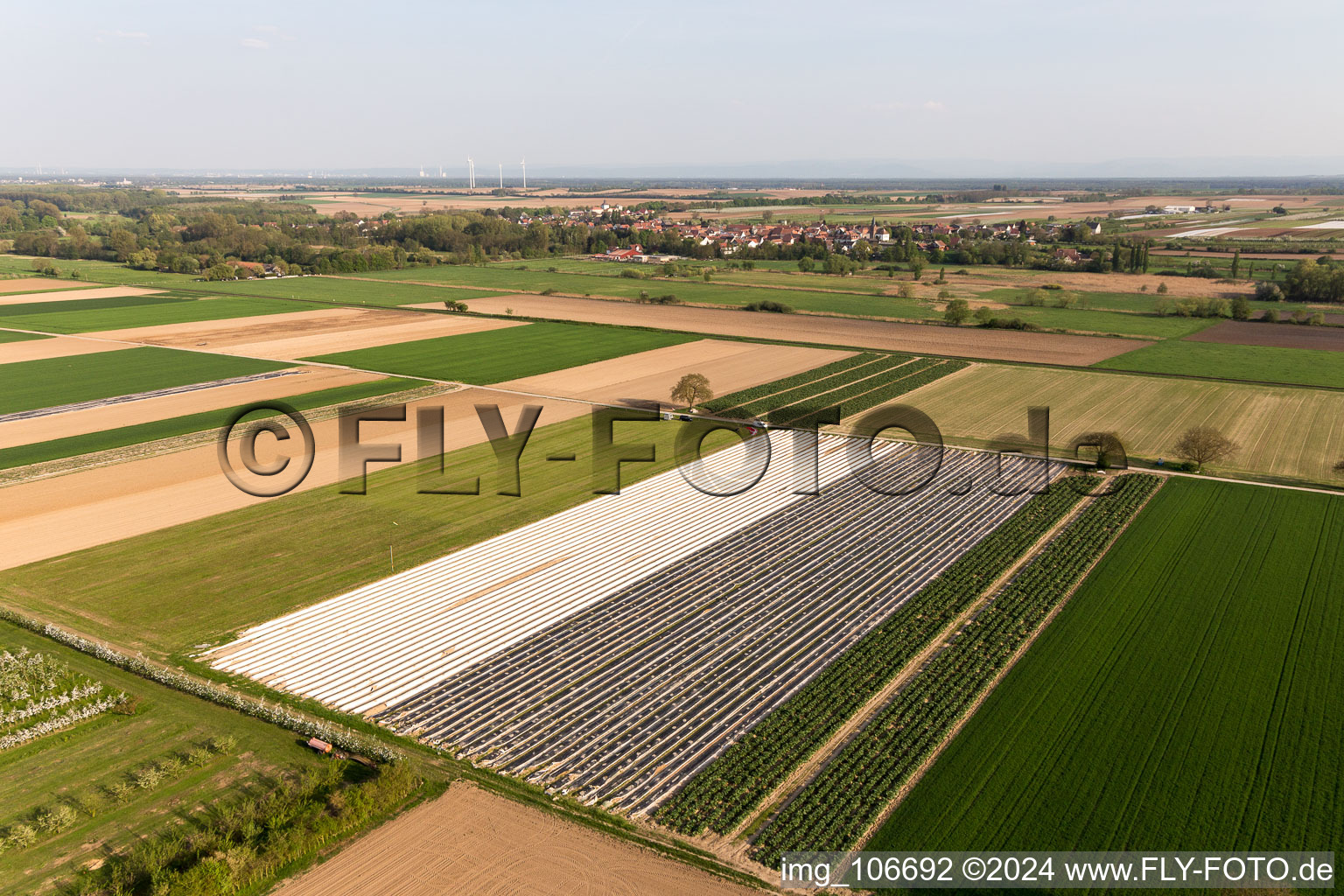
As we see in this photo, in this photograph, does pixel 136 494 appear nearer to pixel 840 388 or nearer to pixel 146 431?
pixel 146 431

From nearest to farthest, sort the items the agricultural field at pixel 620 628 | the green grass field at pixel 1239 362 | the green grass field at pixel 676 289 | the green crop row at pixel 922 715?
the green crop row at pixel 922 715, the agricultural field at pixel 620 628, the green grass field at pixel 1239 362, the green grass field at pixel 676 289

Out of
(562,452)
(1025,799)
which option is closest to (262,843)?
(1025,799)

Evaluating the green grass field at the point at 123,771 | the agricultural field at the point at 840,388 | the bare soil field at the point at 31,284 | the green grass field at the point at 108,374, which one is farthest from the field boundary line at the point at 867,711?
the bare soil field at the point at 31,284

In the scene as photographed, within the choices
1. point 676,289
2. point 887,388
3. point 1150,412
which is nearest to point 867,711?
point 887,388

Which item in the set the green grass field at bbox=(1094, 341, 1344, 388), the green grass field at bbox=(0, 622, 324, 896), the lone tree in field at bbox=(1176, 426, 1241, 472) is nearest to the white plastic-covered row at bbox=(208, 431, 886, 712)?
the green grass field at bbox=(0, 622, 324, 896)

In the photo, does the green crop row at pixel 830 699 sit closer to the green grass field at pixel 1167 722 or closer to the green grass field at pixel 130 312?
the green grass field at pixel 1167 722
